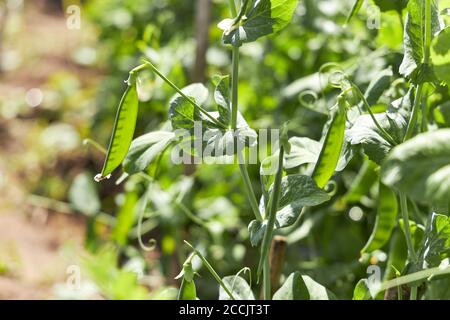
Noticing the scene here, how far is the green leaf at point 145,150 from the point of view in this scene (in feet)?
3.04

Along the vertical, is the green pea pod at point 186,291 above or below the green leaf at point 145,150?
below

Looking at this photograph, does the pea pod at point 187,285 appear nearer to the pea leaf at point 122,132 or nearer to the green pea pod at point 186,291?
the green pea pod at point 186,291

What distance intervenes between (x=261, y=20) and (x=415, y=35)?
0.17m

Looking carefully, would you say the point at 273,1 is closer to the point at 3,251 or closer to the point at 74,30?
the point at 3,251

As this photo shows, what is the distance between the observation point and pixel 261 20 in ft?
2.80

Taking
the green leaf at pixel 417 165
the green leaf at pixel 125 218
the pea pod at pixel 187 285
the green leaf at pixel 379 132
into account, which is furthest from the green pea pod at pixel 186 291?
the green leaf at pixel 125 218

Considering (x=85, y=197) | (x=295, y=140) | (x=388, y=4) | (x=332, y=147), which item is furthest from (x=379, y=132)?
(x=85, y=197)

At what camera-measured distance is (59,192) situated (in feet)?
8.06

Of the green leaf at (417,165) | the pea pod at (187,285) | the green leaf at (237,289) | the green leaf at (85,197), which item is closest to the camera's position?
the green leaf at (417,165)

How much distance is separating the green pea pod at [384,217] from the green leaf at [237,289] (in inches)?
7.6

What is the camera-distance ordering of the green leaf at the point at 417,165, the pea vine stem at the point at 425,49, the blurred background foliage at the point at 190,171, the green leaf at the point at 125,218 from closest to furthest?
the green leaf at the point at 417,165 → the pea vine stem at the point at 425,49 → the blurred background foliage at the point at 190,171 → the green leaf at the point at 125,218

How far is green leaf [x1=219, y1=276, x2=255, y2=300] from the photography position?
3.22ft

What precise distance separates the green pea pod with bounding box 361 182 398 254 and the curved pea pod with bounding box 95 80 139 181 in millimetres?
391

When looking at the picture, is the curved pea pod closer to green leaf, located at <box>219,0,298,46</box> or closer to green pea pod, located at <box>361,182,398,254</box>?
green leaf, located at <box>219,0,298,46</box>
